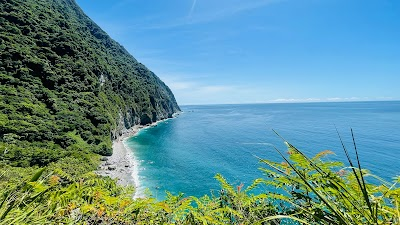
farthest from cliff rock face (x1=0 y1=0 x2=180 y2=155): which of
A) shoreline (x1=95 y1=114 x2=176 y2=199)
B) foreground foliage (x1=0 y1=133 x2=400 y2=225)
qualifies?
foreground foliage (x1=0 y1=133 x2=400 y2=225)

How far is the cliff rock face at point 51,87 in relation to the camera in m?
44.6

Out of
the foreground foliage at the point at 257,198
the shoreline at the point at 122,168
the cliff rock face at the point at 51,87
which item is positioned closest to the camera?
the foreground foliage at the point at 257,198

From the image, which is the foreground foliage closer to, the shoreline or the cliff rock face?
the shoreline

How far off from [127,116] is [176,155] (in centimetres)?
3732

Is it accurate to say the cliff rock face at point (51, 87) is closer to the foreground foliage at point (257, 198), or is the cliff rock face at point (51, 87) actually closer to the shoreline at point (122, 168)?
the shoreline at point (122, 168)

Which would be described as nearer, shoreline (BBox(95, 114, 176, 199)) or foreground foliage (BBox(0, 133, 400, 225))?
foreground foliage (BBox(0, 133, 400, 225))

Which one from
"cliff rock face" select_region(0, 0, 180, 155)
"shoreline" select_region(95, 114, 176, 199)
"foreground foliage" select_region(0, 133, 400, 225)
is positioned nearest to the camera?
"foreground foliage" select_region(0, 133, 400, 225)

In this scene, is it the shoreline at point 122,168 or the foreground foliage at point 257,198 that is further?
the shoreline at point 122,168

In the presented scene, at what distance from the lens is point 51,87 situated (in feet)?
195

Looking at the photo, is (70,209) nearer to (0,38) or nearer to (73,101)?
(73,101)

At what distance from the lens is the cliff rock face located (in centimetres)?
4457

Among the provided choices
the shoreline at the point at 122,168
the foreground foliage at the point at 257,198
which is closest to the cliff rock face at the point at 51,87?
the shoreline at the point at 122,168

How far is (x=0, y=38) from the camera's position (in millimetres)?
58031

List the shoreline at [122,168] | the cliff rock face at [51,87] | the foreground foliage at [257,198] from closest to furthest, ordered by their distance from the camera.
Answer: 1. the foreground foliage at [257,198]
2. the shoreline at [122,168]
3. the cliff rock face at [51,87]
